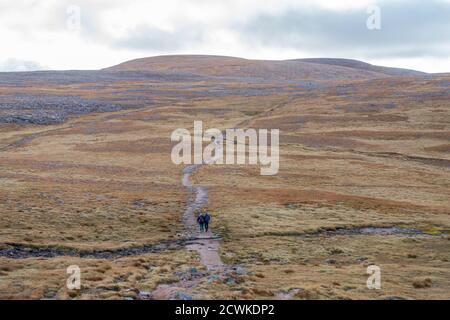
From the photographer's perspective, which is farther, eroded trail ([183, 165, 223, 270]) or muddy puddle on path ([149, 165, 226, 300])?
eroded trail ([183, 165, 223, 270])

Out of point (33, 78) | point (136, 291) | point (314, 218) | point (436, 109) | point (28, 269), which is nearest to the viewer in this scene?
point (136, 291)

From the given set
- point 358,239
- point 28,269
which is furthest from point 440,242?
point 28,269

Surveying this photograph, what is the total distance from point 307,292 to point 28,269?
46.5 ft

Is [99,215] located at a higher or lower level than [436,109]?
lower

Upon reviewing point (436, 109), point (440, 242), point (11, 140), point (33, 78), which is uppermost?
point (33, 78)

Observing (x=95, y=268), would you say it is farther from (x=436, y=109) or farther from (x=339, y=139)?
(x=436, y=109)

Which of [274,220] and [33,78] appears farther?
[33,78]

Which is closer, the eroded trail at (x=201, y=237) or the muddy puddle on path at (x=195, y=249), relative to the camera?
the muddy puddle on path at (x=195, y=249)

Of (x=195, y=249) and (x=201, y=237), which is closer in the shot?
(x=195, y=249)

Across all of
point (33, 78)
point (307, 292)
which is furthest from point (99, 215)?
point (33, 78)

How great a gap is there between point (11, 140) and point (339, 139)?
62.4 meters

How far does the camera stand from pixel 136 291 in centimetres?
2208
